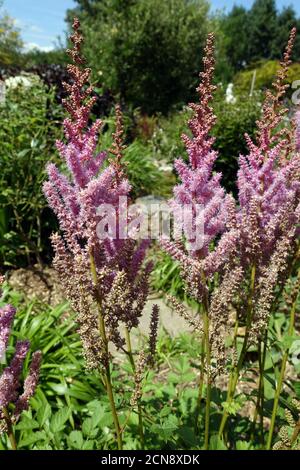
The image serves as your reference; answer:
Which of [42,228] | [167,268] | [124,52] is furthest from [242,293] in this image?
[124,52]

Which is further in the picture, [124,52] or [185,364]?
[124,52]

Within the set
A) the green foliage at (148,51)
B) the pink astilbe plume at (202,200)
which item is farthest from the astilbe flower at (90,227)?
the green foliage at (148,51)

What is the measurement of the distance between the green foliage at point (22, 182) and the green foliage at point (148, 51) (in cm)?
1412

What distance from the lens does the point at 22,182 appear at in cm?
567

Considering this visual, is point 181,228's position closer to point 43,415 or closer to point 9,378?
point 9,378

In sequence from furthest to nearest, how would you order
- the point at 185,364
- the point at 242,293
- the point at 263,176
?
the point at 185,364
the point at 242,293
the point at 263,176

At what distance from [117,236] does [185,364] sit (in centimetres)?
141

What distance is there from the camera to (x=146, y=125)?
42.3 feet

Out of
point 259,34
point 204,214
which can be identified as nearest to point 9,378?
point 204,214

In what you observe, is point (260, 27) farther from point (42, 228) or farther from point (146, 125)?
point (42, 228)

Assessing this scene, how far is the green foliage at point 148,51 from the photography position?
19.5 metres

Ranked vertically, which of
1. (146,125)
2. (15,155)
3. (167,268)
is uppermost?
(146,125)

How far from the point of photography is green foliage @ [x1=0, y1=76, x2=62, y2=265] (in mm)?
5316

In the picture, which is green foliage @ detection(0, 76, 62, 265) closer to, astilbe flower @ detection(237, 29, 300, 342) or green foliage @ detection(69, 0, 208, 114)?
astilbe flower @ detection(237, 29, 300, 342)
